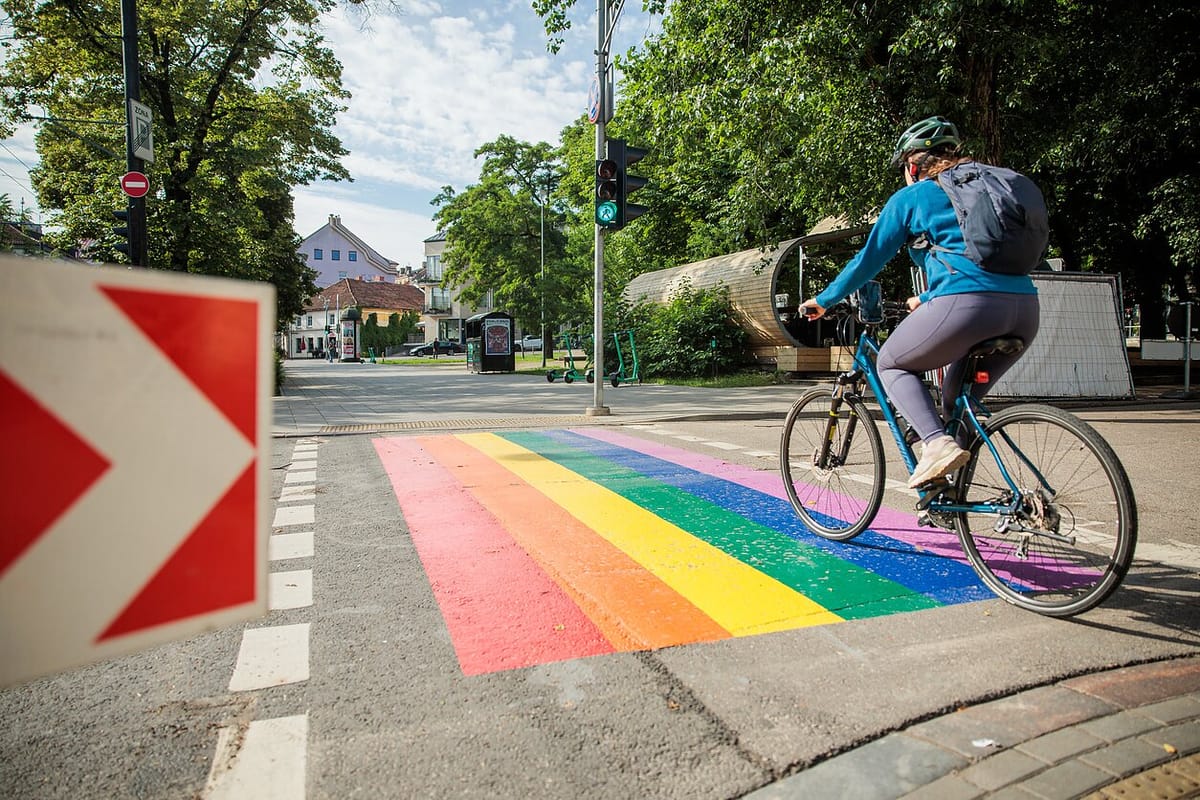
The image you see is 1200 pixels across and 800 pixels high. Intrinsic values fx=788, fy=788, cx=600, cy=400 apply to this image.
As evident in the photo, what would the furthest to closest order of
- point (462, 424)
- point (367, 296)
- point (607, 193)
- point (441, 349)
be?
point (367, 296) → point (441, 349) → point (607, 193) → point (462, 424)

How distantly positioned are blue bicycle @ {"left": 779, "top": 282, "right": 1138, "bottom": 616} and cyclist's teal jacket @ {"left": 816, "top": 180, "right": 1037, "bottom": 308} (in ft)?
0.83

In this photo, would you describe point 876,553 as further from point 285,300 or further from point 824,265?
point 285,300

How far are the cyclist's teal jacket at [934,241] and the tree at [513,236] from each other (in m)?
30.6

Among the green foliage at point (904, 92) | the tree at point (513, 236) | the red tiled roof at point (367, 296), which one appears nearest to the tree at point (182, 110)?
the green foliage at point (904, 92)

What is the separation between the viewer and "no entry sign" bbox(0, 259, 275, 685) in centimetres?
86

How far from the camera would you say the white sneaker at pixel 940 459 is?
3275mm

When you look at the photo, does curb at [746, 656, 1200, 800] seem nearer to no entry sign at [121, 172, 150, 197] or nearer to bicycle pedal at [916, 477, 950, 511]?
bicycle pedal at [916, 477, 950, 511]

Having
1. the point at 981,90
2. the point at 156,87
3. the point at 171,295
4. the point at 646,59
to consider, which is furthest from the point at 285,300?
the point at 171,295

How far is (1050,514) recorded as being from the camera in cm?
314

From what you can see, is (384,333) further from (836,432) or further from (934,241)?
(934,241)

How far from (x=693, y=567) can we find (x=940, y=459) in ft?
4.12

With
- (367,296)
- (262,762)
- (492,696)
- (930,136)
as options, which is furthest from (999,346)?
(367,296)

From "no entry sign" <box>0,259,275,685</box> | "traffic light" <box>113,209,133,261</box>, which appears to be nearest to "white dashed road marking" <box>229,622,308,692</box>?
"no entry sign" <box>0,259,275,685</box>

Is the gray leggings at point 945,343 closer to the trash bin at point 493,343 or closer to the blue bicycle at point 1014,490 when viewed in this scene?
the blue bicycle at point 1014,490
